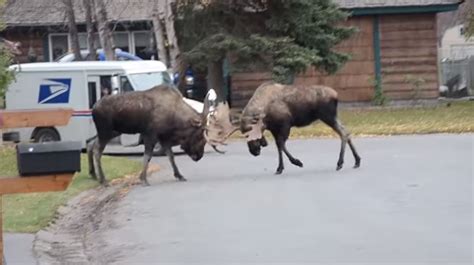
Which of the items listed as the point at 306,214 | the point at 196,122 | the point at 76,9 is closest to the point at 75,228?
the point at 306,214

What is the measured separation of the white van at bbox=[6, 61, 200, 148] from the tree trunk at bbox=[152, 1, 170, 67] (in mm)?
6488

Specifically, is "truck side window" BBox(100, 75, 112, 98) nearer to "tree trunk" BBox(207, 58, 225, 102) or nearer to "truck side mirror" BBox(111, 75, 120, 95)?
"truck side mirror" BBox(111, 75, 120, 95)

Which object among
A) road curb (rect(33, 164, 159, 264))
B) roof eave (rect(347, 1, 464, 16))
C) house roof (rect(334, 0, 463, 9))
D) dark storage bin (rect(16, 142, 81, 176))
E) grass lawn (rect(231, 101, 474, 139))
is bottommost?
grass lawn (rect(231, 101, 474, 139))

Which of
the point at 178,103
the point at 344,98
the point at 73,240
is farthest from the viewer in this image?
the point at 344,98

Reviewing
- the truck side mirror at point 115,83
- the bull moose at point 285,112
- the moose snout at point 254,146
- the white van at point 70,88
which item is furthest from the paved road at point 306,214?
the truck side mirror at point 115,83

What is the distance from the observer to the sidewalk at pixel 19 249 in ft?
38.6

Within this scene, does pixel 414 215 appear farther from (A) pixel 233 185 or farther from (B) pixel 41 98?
(B) pixel 41 98

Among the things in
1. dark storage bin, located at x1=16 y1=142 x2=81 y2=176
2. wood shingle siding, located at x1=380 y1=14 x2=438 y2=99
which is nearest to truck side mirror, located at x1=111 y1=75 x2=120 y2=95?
wood shingle siding, located at x1=380 y1=14 x2=438 y2=99

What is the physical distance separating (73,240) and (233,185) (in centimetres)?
496

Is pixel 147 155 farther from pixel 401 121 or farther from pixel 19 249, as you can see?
pixel 401 121

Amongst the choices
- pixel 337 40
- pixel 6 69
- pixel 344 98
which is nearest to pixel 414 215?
pixel 6 69

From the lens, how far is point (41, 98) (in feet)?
88.2

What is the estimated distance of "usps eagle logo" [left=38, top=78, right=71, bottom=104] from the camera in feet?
87.5

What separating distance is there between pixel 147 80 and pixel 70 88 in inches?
77.9
